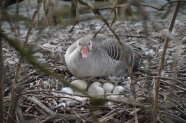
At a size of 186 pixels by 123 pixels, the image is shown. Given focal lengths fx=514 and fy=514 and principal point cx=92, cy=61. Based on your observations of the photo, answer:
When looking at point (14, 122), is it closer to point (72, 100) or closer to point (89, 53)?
point (72, 100)

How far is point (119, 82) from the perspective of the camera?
4.82 m

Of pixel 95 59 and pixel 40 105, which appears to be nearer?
pixel 40 105

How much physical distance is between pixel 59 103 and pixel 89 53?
81 cm

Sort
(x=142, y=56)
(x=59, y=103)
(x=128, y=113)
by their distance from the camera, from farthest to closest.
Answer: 1. (x=142, y=56)
2. (x=59, y=103)
3. (x=128, y=113)

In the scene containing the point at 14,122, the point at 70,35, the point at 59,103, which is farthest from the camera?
the point at 70,35

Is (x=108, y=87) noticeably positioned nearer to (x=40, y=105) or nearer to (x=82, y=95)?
(x=82, y=95)

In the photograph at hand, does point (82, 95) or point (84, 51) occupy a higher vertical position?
point (84, 51)

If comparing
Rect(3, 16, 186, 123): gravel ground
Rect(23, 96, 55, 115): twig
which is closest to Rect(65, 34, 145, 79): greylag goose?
Rect(3, 16, 186, 123): gravel ground

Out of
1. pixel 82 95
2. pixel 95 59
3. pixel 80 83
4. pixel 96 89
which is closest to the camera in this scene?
pixel 82 95

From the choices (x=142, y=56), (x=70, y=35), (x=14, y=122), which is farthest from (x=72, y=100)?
(x=70, y=35)

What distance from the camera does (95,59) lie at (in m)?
4.82

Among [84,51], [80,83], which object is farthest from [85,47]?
[80,83]

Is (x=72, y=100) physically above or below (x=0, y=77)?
below

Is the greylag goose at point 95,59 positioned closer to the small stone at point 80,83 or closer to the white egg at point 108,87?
the small stone at point 80,83
